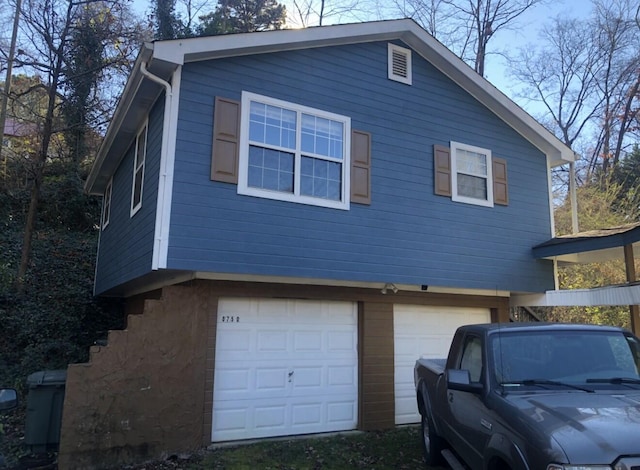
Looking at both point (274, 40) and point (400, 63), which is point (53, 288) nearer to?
point (274, 40)

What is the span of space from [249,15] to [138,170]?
1995 centimetres

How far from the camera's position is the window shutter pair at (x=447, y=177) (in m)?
9.41

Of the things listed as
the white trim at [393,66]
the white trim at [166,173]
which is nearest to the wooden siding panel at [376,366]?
the white trim at [166,173]

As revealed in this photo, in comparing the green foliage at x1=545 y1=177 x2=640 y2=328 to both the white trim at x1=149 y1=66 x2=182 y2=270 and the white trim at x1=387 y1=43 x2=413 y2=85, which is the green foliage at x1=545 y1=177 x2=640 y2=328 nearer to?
the white trim at x1=387 y1=43 x2=413 y2=85

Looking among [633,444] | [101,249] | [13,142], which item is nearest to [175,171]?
[633,444]

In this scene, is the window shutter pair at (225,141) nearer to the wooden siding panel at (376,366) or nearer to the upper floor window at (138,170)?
the upper floor window at (138,170)

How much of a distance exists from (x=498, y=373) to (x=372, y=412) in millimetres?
5023

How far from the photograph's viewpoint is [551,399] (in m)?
3.75

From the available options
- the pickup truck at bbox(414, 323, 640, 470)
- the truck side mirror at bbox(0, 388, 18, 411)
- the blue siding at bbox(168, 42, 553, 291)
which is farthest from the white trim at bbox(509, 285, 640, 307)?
the truck side mirror at bbox(0, 388, 18, 411)

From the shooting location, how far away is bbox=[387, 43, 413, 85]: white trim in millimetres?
9352

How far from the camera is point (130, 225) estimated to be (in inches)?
352

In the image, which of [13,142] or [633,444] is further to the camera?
[13,142]

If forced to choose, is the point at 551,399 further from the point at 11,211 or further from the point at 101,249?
the point at 11,211

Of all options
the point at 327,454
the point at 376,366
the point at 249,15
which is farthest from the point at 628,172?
the point at 327,454
